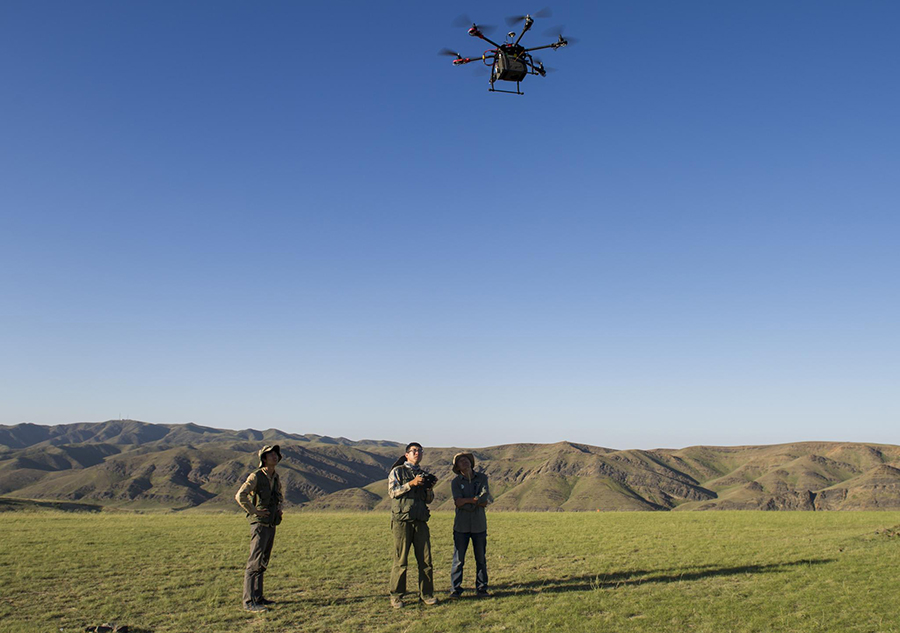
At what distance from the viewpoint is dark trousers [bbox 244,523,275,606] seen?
34.9 feet

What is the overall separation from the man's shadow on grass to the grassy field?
0.15 feet

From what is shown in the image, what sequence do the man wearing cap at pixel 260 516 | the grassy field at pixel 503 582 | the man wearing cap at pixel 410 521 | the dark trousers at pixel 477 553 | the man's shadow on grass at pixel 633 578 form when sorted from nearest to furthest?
the grassy field at pixel 503 582 < the man wearing cap at pixel 260 516 < the man wearing cap at pixel 410 521 < the dark trousers at pixel 477 553 < the man's shadow on grass at pixel 633 578

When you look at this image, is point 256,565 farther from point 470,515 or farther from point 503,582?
point 503,582

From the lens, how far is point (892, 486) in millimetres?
166000

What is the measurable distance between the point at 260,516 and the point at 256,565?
Result: 3.01 ft

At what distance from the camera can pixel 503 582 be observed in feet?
42.3

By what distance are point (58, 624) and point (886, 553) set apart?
1993 cm

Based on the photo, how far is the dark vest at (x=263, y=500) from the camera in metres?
10.8

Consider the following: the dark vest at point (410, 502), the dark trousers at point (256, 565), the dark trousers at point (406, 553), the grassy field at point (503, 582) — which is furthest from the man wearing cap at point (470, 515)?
the dark trousers at point (256, 565)

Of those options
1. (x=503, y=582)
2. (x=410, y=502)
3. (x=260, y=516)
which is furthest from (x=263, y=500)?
(x=503, y=582)

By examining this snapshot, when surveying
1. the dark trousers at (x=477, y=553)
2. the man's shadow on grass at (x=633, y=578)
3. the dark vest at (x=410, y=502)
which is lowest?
the man's shadow on grass at (x=633, y=578)

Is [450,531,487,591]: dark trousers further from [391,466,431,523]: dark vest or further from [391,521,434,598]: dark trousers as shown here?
[391,466,431,523]: dark vest

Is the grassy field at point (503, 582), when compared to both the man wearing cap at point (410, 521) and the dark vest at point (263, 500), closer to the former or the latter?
the man wearing cap at point (410, 521)

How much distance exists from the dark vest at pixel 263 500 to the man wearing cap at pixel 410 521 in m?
2.34
